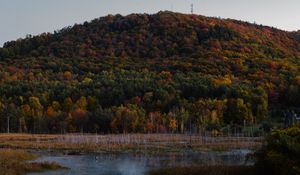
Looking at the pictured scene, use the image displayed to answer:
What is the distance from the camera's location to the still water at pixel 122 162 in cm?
5597

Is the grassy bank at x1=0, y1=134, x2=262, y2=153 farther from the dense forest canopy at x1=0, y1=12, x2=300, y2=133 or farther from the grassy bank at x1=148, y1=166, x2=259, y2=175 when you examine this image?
the grassy bank at x1=148, y1=166, x2=259, y2=175

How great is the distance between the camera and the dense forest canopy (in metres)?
131

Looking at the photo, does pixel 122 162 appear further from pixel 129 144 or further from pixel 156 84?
pixel 156 84

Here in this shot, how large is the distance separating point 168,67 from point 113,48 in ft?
99.6

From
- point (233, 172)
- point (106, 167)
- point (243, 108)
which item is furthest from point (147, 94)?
point (233, 172)

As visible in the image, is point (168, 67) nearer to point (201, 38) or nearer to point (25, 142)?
point (201, 38)

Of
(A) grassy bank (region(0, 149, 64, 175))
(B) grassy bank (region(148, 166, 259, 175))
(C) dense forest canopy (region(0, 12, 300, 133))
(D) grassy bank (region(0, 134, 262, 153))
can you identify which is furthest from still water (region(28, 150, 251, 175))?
(C) dense forest canopy (region(0, 12, 300, 133))

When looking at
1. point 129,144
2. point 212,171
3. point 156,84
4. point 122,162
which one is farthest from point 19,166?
point 156,84

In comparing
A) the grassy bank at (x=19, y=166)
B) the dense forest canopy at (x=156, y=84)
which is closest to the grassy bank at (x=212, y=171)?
the grassy bank at (x=19, y=166)

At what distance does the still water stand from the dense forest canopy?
52.5m

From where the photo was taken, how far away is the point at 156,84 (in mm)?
147875

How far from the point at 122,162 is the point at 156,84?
8283cm

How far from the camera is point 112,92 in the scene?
5719 inches

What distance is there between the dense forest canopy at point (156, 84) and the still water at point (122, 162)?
5252 cm
